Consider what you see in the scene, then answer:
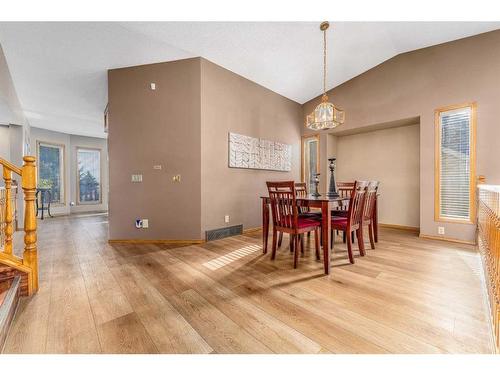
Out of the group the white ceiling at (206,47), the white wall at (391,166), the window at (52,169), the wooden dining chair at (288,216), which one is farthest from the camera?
the window at (52,169)

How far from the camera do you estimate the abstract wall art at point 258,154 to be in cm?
383

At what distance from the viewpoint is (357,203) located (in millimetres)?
2455

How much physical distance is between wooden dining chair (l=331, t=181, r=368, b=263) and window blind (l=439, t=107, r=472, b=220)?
194 centimetres

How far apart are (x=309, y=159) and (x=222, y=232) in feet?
9.66

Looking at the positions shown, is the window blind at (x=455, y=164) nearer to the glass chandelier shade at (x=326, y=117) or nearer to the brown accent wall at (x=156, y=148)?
the glass chandelier shade at (x=326, y=117)

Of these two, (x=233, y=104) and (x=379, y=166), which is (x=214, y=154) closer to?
(x=233, y=104)

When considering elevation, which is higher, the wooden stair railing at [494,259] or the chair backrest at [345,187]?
the chair backrest at [345,187]

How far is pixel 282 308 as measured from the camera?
1539 millimetres

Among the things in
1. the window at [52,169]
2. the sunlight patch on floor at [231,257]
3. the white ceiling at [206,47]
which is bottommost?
the sunlight patch on floor at [231,257]

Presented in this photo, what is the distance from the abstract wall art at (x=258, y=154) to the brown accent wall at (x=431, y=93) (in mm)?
1450

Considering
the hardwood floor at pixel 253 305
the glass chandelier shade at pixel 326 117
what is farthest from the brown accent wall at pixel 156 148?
the glass chandelier shade at pixel 326 117

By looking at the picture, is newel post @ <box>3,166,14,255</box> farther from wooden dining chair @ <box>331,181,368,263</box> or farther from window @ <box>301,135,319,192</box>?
window @ <box>301,135,319,192</box>

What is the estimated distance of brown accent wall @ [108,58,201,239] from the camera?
10.9 feet

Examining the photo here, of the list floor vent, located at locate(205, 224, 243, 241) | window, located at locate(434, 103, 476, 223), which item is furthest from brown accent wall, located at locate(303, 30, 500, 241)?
floor vent, located at locate(205, 224, 243, 241)
